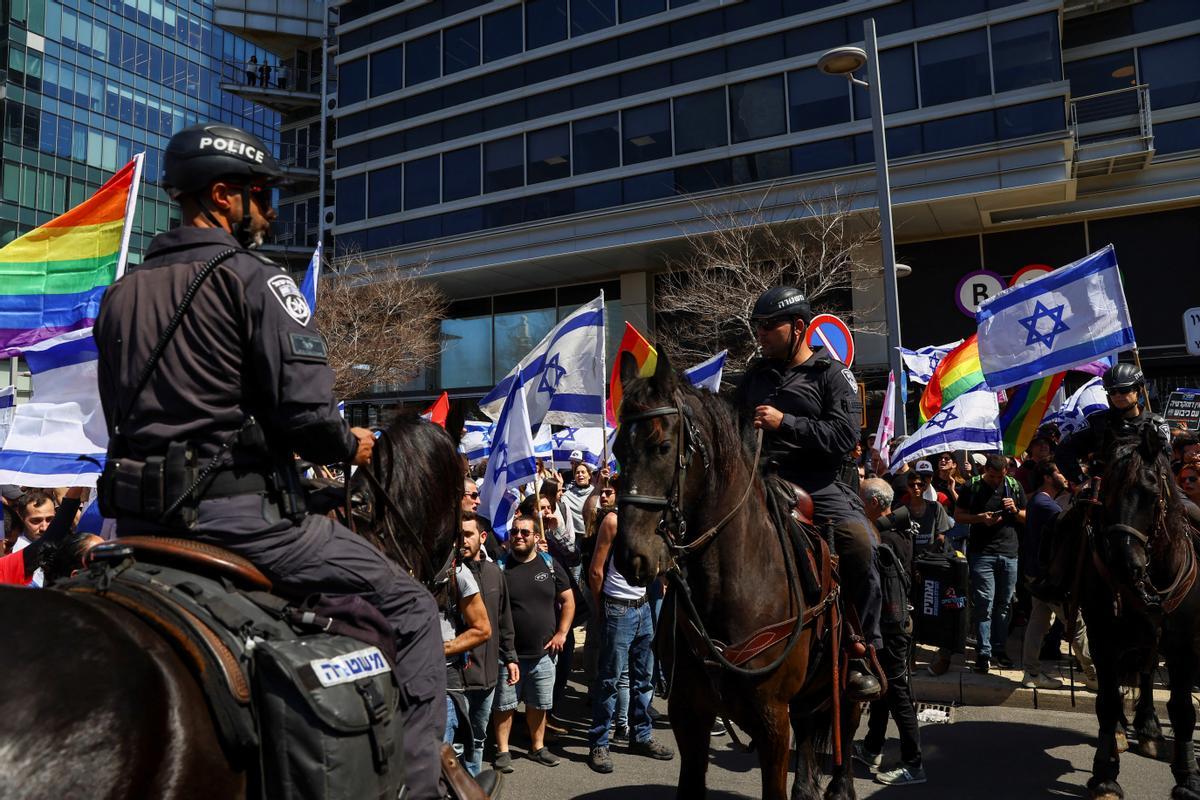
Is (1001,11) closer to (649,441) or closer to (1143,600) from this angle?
(1143,600)

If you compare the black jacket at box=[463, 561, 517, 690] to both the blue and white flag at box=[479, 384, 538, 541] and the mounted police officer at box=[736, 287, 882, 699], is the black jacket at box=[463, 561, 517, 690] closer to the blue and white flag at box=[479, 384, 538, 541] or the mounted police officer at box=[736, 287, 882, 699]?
the blue and white flag at box=[479, 384, 538, 541]

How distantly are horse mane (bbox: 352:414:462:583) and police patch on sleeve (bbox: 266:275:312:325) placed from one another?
1076mm

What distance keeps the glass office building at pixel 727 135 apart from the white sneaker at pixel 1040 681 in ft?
55.9

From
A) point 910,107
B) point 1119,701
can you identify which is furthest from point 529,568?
point 910,107

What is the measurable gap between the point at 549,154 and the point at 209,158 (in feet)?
95.4

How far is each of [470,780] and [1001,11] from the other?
2596 centimetres

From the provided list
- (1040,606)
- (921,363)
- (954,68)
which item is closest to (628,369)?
(1040,606)

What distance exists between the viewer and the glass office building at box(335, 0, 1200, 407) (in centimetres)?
2325

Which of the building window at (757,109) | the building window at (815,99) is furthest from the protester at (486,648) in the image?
the building window at (757,109)

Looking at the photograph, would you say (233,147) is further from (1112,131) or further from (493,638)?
(1112,131)

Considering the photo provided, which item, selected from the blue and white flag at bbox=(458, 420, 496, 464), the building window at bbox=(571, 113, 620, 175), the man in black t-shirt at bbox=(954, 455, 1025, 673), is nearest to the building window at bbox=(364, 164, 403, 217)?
the building window at bbox=(571, 113, 620, 175)

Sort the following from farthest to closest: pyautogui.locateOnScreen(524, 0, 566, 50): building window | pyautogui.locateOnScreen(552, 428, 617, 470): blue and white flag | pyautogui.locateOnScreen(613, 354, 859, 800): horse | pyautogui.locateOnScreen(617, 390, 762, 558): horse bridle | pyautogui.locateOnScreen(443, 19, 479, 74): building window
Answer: pyautogui.locateOnScreen(443, 19, 479, 74): building window
pyautogui.locateOnScreen(524, 0, 566, 50): building window
pyautogui.locateOnScreen(552, 428, 617, 470): blue and white flag
pyautogui.locateOnScreen(613, 354, 859, 800): horse
pyautogui.locateOnScreen(617, 390, 762, 558): horse bridle

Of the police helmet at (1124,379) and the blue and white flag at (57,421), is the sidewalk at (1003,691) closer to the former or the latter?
the police helmet at (1124,379)

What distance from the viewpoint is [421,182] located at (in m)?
33.7
